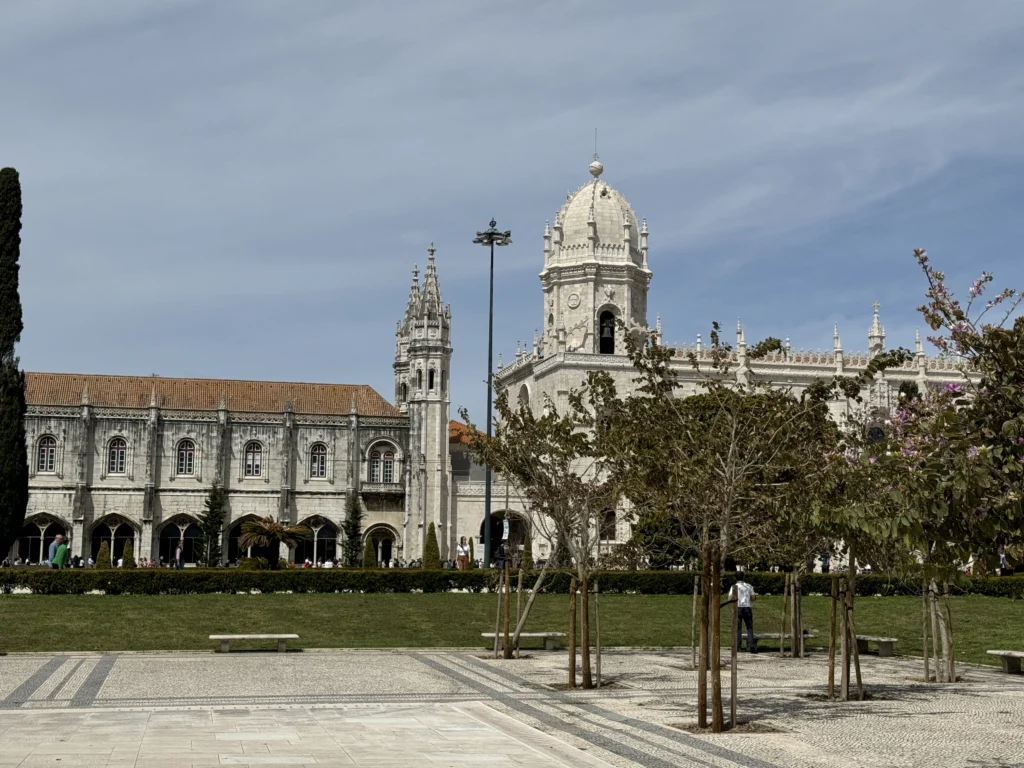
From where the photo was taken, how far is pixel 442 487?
70.4 meters

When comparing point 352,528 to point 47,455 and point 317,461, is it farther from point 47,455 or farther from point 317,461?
point 47,455

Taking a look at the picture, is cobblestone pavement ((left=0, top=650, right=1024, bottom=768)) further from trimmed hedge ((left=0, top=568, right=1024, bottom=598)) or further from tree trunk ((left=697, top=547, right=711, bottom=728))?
trimmed hedge ((left=0, top=568, right=1024, bottom=598))

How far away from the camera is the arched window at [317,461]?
7131 centimetres

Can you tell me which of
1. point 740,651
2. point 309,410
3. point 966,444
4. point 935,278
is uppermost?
point 309,410

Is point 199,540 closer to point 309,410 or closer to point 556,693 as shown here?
point 309,410

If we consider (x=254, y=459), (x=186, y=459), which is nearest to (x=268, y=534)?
(x=254, y=459)

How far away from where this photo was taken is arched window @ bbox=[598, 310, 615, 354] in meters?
70.0

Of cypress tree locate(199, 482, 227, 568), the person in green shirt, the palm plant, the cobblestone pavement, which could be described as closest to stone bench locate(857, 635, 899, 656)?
the cobblestone pavement

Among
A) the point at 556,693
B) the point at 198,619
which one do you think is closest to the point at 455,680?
the point at 556,693

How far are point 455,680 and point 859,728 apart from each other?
678cm

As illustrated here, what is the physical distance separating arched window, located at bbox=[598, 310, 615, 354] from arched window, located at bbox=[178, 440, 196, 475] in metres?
23.2

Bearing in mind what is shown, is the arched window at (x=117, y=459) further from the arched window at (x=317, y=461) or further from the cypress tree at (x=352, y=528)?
the cypress tree at (x=352, y=528)

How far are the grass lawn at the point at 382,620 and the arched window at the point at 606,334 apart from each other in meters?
31.2

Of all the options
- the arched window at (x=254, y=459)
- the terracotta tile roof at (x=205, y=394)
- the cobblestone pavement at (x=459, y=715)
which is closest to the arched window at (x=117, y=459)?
the terracotta tile roof at (x=205, y=394)
